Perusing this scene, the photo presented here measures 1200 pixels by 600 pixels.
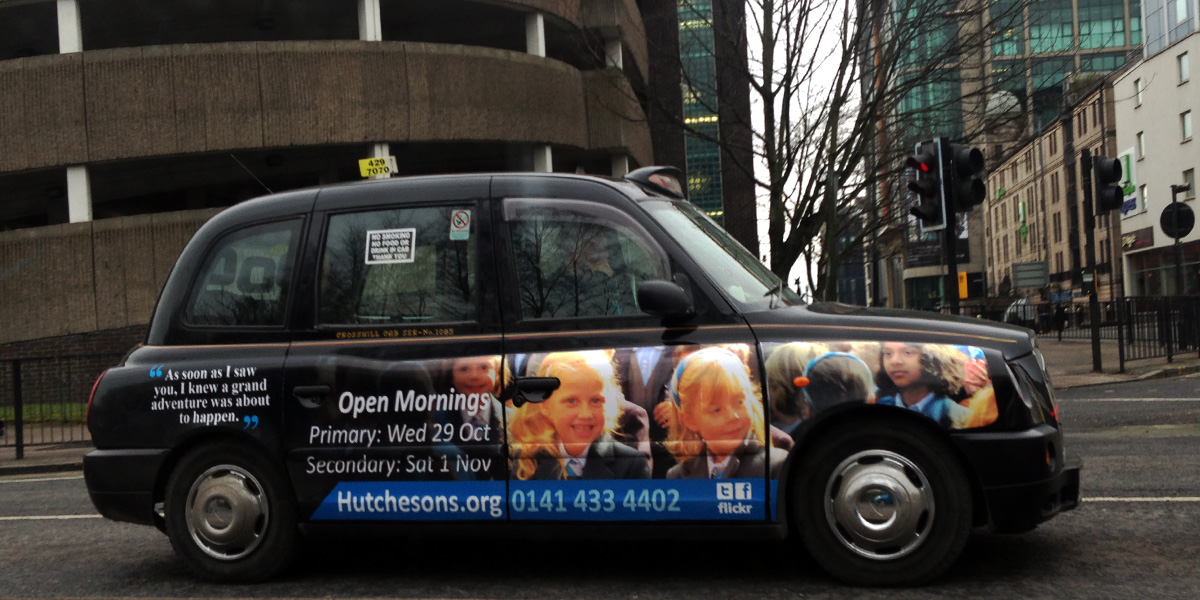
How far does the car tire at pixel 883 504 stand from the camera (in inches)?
176

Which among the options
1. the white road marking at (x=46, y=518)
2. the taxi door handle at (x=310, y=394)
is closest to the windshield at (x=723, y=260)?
the taxi door handle at (x=310, y=394)

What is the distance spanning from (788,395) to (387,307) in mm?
1837

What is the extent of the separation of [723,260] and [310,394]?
1.94 metres

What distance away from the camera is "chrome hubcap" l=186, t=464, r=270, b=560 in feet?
17.2

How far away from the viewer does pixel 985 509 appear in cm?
453

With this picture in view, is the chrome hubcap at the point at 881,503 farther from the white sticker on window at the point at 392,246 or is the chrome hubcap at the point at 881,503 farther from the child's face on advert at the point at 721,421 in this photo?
the white sticker on window at the point at 392,246

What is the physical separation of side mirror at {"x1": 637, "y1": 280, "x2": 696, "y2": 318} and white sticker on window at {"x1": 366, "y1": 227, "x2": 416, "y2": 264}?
45.7 inches

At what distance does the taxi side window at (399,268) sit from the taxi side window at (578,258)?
246mm

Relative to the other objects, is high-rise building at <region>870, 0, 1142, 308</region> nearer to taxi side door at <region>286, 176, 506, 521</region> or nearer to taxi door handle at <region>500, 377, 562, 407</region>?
taxi side door at <region>286, 176, 506, 521</region>

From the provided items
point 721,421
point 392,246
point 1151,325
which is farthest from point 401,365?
point 1151,325

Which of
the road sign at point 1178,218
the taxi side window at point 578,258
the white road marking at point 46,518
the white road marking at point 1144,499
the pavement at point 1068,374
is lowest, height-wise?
the pavement at point 1068,374

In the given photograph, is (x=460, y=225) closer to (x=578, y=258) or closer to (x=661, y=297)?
(x=578, y=258)

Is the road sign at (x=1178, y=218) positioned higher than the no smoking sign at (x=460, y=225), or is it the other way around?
the road sign at (x=1178, y=218)

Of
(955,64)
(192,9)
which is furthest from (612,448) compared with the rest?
(192,9)
